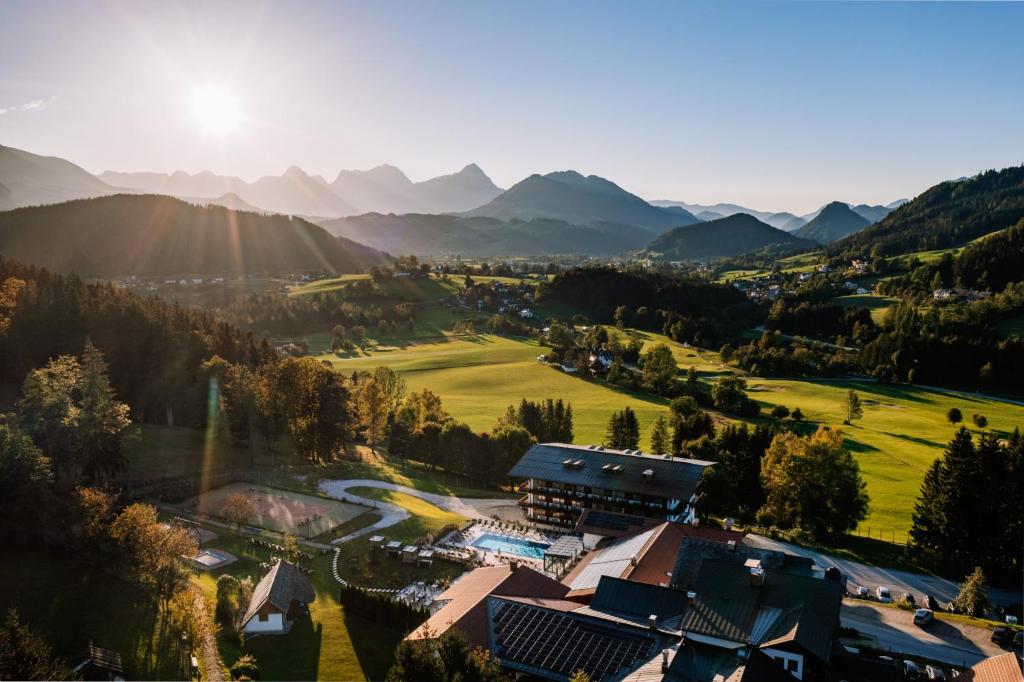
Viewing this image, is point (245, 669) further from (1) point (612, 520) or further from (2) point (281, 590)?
(1) point (612, 520)

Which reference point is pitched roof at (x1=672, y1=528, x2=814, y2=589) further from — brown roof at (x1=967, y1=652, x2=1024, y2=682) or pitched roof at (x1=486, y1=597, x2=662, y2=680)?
brown roof at (x1=967, y1=652, x2=1024, y2=682)

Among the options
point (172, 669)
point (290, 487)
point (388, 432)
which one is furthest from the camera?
point (388, 432)

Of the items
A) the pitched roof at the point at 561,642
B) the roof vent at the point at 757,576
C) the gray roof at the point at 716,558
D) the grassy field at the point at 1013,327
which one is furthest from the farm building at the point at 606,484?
the grassy field at the point at 1013,327

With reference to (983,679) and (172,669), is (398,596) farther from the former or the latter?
(983,679)

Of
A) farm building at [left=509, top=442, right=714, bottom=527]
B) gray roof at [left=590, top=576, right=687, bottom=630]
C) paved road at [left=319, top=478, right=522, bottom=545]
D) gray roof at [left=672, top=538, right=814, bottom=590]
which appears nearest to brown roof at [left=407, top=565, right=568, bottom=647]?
gray roof at [left=590, top=576, right=687, bottom=630]

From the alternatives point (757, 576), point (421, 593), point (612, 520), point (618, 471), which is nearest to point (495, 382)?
point (618, 471)

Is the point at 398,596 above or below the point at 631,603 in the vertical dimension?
below

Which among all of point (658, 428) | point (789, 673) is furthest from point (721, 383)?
point (789, 673)
